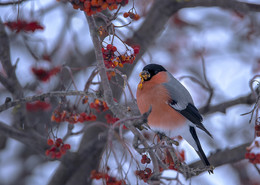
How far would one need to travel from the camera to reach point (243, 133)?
17.1 ft

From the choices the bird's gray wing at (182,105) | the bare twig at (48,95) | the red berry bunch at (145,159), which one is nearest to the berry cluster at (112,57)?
the bare twig at (48,95)

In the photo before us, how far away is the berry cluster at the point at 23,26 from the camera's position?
9.65ft

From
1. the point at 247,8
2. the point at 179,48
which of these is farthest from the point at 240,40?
the point at 247,8

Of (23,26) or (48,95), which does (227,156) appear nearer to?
(48,95)

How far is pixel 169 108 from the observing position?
10.0 ft

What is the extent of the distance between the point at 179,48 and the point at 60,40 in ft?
7.64

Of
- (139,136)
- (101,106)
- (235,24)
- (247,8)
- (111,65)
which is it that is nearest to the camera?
(139,136)

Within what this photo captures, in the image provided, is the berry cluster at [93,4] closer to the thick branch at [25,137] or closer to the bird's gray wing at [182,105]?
the bird's gray wing at [182,105]

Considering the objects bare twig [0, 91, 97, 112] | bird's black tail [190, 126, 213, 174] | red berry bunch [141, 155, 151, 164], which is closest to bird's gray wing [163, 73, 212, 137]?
bird's black tail [190, 126, 213, 174]

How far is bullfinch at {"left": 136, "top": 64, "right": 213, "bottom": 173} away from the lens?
3020 millimetres

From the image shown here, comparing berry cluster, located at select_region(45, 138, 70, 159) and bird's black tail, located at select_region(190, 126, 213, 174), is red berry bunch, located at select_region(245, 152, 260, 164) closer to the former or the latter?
bird's black tail, located at select_region(190, 126, 213, 174)

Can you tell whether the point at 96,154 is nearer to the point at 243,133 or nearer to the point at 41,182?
the point at 41,182

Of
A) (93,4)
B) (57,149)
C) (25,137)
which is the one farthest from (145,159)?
(25,137)

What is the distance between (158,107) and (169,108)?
0.11 meters
